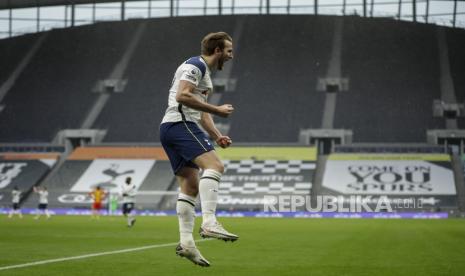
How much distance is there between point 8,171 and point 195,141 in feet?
155

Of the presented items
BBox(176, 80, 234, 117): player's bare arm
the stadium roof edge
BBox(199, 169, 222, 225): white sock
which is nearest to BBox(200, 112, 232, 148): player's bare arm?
BBox(199, 169, 222, 225): white sock

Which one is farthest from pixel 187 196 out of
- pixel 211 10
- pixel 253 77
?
pixel 211 10

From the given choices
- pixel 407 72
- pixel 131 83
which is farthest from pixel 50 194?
→ pixel 407 72

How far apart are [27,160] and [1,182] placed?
306 centimetres

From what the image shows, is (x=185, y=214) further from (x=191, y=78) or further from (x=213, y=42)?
(x=213, y=42)

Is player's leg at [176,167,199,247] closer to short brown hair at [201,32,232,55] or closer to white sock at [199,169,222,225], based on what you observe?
white sock at [199,169,222,225]

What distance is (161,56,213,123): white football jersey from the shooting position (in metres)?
7.69

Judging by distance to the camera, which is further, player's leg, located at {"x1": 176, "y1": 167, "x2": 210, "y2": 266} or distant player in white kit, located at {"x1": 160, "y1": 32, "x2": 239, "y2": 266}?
player's leg, located at {"x1": 176, "y1": 167, "x2": 210, "y2": 266}

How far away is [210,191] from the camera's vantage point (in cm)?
785

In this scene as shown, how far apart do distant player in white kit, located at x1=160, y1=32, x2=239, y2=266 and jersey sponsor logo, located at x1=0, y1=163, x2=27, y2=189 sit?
4476 cm

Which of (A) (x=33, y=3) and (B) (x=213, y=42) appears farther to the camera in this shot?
(A) (x=33, y=3)

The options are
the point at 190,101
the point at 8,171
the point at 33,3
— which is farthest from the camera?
the point at 33,3

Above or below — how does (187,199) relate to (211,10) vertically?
below

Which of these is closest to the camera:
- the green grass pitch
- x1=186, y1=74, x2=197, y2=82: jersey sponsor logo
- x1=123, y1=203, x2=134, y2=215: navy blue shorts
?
x1=186, y1=74, x2=197, y2=82: jersey sponsor logo
